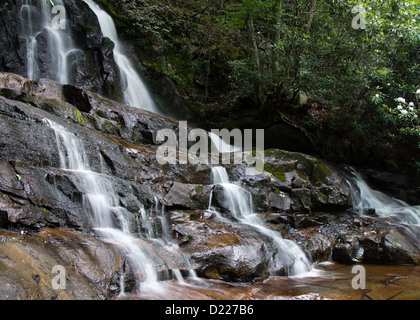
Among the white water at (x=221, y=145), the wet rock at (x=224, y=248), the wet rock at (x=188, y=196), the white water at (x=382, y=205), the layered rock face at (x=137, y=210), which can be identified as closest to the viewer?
the layered rock face at (x=137, y=210)

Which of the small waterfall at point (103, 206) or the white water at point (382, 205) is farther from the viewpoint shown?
the white water at point (382, 205)

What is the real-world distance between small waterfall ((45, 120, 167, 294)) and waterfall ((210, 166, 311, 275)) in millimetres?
2238

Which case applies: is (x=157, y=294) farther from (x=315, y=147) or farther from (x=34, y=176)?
(x=315, y=147)

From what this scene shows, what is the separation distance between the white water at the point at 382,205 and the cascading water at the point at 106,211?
6.69 m

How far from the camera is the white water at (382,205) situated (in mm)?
8531

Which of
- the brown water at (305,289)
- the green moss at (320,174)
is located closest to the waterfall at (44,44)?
the green moss at (320,174)

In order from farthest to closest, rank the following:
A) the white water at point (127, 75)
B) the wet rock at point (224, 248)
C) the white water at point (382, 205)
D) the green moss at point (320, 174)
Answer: the white water at point (127, 75), the white water at point (382, 205), the green moss at point (320, 174), the wet rock at point (224, 248)

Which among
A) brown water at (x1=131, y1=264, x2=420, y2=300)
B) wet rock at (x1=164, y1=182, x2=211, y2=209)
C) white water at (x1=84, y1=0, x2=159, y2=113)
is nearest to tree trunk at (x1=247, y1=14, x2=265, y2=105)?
white water at (x1=84, y1=0, x2=159, y2=113)

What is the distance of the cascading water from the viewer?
389cm

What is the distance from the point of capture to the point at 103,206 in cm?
473

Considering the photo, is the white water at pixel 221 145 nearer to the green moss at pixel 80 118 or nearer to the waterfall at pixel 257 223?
the waterfall at pixel 257 223

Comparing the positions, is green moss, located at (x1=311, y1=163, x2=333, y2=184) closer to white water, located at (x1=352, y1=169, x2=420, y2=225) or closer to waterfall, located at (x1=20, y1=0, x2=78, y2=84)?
white water, located at (x1=352, y1=169, x2=420, y2=225)
